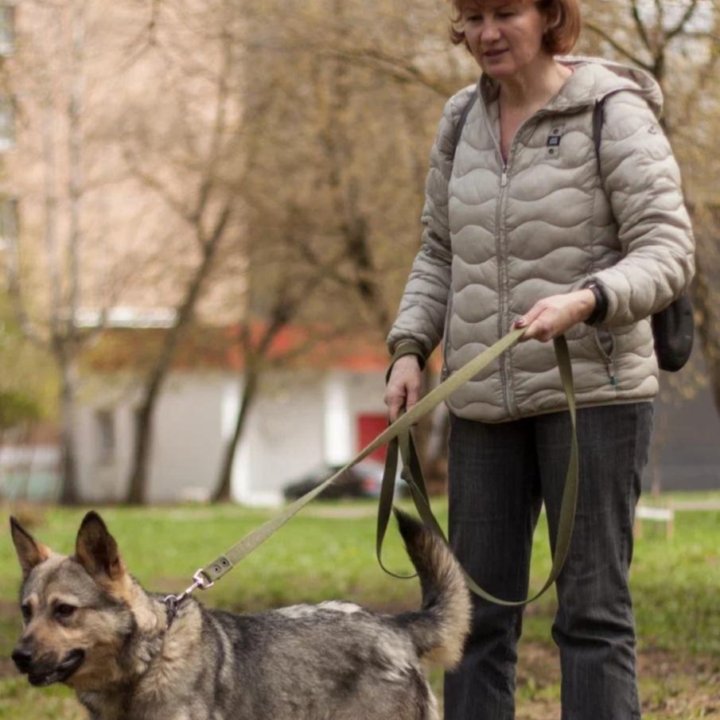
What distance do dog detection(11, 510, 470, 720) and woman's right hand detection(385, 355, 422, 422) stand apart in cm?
35

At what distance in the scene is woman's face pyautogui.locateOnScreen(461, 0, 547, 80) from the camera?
15.6ft

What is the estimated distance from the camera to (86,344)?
36344 millimetres

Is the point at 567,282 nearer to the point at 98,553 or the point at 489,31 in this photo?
the point at 489,31

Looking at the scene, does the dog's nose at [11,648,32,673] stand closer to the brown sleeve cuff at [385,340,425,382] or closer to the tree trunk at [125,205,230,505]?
the brown sleeve cuff at [385,340,425,382]

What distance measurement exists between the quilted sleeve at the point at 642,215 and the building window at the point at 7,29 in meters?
9.91

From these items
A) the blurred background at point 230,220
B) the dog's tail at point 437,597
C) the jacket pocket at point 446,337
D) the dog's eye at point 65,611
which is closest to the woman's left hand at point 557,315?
the jacket pocket at point 446,337

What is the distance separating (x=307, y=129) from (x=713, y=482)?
19.4m

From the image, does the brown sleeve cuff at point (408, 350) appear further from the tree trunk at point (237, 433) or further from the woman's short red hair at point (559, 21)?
the tree trunk at point (237, 433)

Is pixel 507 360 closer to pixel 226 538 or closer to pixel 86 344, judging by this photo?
pixel 226 538

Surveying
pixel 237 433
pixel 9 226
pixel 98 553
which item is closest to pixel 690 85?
pixel 98 553

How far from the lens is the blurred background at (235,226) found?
1289 centimetres

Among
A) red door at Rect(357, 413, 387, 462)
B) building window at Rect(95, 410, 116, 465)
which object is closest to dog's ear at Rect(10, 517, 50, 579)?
red door at Rect(357, 413, 387, 462)

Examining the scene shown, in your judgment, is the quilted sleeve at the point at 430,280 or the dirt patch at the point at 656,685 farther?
the dirt patch at the point at 656,685

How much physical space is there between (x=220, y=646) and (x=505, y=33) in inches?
80.5
